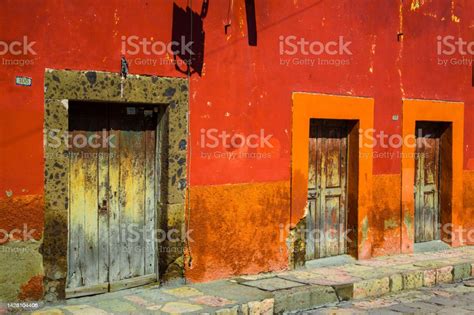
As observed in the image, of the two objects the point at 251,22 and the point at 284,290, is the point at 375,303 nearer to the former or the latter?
the point at 284,290

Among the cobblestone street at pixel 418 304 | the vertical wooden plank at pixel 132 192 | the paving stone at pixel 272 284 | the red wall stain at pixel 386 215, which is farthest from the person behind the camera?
the red wall stain at pixel 386 215

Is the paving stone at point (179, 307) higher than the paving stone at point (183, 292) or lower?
lower

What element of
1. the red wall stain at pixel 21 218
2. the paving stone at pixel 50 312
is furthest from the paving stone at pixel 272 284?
the red wall stain at pixel 21 218

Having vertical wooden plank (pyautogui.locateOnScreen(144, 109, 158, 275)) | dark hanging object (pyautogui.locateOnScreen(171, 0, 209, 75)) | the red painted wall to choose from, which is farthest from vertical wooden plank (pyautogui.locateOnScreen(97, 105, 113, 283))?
dark hanging object (pyautogui.locateOnScreen(171, 0, 209, 75))

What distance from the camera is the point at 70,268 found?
6.14 meters

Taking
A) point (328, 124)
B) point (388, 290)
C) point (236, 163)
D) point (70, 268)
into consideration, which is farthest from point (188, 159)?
point (388, 290)

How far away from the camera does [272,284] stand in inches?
272

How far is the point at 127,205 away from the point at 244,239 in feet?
4.99

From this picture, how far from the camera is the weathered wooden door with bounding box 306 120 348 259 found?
27.0 ft

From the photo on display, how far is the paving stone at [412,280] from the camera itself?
7715mm

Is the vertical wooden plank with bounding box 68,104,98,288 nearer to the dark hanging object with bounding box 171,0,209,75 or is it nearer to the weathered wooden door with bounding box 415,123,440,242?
the dark hanging object with bounding box 171,0,209,75

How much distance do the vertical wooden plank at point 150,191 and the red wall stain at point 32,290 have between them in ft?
4.33

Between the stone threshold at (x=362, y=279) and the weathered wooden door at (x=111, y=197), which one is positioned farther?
the stone threshold at (x=362, y=279)

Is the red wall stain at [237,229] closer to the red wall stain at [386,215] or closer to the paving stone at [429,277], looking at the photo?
the red wall stain at [386,215]
